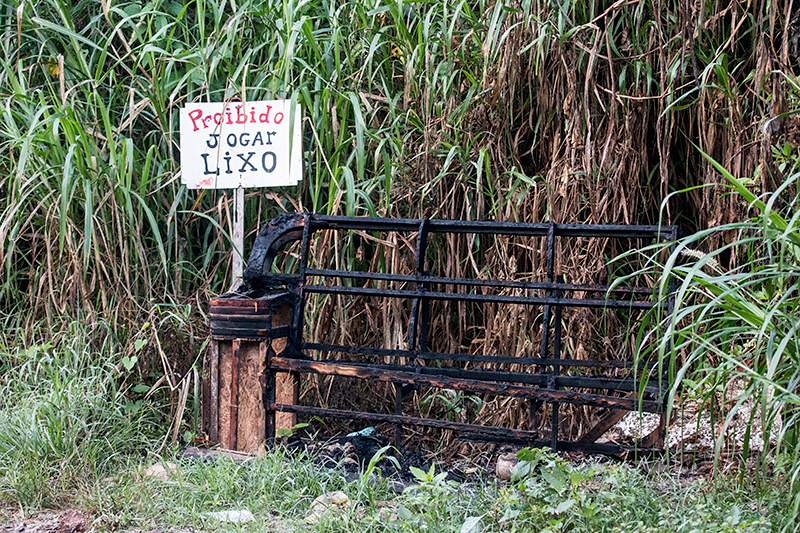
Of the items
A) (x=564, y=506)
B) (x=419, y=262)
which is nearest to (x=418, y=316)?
(x=419, y=262)

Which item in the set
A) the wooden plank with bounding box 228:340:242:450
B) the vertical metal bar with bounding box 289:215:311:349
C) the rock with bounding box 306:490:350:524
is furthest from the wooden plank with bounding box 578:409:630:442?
the wooden plank with bounding box 228:340:242:450

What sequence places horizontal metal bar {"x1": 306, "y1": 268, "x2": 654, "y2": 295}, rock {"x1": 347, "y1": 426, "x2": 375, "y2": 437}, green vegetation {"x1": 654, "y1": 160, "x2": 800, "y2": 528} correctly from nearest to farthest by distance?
green vegetation {"x1": 654, "y1": 160, "x2": 800, "y2": 528} < horizontal metal bar {"x1": 306, "y1": 268, "x2": 654, "y2": 295} < rock {"x1": 347, "y1": 426, "x2": 375, "y2": 437}

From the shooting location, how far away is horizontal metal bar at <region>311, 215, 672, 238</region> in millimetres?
2611

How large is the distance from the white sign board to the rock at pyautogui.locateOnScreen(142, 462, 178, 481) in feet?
4.15

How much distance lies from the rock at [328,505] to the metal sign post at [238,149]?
1.25 metres

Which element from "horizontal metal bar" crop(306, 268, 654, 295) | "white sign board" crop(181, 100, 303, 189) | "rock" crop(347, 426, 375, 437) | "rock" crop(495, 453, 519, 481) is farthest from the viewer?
"white sign board" crop(181, 100, 303, 189)

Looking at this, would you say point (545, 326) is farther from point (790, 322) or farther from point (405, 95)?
point (405, 95)

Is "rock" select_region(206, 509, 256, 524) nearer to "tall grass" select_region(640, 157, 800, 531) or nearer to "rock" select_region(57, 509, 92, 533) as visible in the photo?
"rock" select_region(57, 509, 92, 533)

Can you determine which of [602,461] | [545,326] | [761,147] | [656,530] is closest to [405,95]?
[545,326]

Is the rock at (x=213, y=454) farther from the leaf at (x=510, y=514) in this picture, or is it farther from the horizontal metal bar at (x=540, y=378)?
the leaf at (x=510, y=514)

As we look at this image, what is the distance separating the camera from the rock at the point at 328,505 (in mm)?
2169

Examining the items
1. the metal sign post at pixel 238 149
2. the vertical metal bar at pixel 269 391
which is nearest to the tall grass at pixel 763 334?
the vertical metal bar at pixel 269 391

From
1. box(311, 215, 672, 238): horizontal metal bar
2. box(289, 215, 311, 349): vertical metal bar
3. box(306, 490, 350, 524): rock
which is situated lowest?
box(306, 490, 350, 524): rock

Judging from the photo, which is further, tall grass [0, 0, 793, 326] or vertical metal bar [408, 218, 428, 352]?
tall grass [0, 0, 793, 326]
